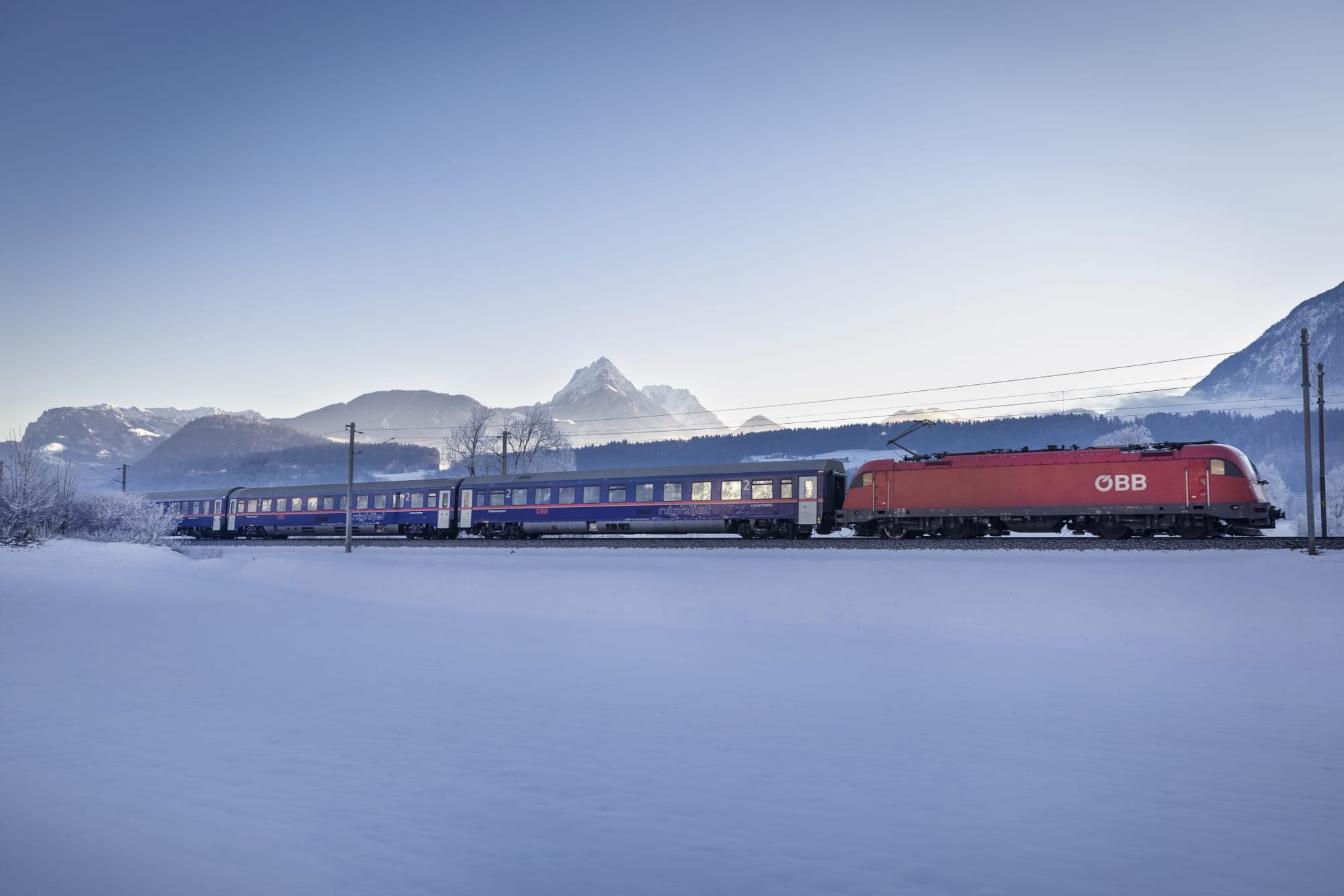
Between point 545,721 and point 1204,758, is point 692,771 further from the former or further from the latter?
point 1204,758

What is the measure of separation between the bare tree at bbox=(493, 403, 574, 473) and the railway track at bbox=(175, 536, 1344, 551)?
123 feet

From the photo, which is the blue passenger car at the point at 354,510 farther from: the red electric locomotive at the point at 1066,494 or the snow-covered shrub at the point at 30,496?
the red electric locomotive at the point at 1066,494

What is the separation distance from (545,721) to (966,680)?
7430 millimetres

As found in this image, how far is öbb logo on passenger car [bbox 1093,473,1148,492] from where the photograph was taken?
91.6ft

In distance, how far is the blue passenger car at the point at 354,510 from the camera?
4566 centimetres

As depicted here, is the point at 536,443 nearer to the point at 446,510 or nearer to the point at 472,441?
the point at 472,441

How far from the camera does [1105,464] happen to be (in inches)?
1118

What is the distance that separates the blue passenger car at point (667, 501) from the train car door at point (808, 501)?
27 millimetres

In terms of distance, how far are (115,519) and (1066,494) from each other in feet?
153

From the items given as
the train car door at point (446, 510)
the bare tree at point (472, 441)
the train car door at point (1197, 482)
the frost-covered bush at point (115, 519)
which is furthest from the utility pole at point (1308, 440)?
the bare tree at point (472, 441)

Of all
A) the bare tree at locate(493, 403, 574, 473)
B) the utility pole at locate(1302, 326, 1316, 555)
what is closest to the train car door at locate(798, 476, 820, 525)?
the utility pole at locate(1302, 326, 1316, 555)

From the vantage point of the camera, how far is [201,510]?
58.2 meters

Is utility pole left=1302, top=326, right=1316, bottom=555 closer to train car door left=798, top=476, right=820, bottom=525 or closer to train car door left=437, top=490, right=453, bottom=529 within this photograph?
train car door left=798, top=476, right=820, bottom=525

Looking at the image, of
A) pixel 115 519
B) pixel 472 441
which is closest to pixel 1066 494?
pixel 115 519
